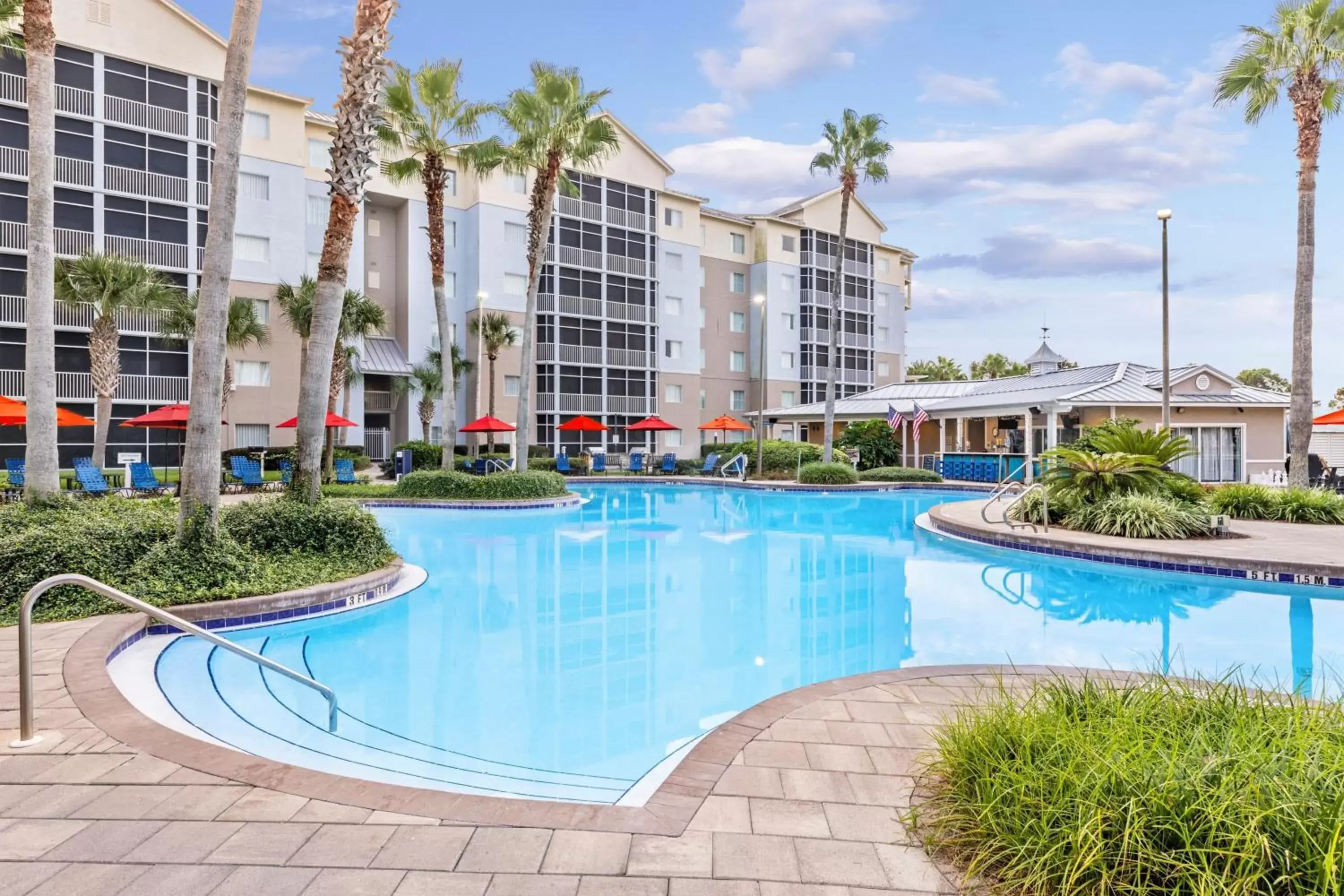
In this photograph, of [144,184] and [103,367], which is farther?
[144,184]

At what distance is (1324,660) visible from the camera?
646 cm

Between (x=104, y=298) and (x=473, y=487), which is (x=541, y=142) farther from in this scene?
(x=104, y=298)

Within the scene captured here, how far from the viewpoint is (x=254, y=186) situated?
2589 cm

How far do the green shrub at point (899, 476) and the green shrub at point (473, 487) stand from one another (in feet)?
35.3

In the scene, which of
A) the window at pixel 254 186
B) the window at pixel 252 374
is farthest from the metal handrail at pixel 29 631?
the window at pixel 254 186

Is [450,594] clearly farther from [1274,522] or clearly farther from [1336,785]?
[1274,522]

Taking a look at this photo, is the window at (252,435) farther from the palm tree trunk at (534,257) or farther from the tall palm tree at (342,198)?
the tall palm tree at (342,198)

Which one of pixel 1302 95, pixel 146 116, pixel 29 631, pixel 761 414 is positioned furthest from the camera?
pixel 761 414

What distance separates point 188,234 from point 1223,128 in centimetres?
3212

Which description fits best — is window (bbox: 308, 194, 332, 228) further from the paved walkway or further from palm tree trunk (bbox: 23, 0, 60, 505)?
the paved walkway

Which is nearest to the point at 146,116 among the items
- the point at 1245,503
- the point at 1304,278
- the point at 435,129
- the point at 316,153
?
the point at 316,153

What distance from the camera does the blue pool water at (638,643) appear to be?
4.77 m

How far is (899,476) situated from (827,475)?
2924mm

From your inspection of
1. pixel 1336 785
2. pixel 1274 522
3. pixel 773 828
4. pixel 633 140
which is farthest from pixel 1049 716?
pixel 633 140
